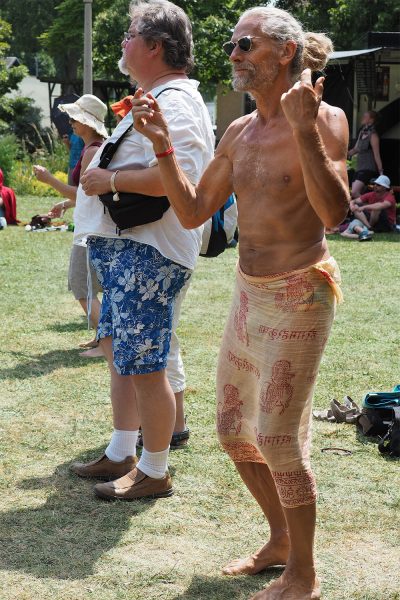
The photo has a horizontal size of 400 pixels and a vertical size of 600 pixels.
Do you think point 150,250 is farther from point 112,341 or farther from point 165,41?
point 165,41

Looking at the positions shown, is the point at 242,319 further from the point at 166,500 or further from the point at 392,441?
the point at 392,441

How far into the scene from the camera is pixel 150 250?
3.74 m

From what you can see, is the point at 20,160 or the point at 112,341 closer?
the point at 112,341

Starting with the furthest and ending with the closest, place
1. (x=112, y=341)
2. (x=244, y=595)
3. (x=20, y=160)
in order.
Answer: (x=20, y=160)
(x=112, y=341)
(x=244, y=595)

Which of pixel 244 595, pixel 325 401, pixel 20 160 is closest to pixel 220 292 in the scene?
pixel 325 401

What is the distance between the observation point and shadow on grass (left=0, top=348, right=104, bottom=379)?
6055mm

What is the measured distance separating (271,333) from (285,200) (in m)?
0.42

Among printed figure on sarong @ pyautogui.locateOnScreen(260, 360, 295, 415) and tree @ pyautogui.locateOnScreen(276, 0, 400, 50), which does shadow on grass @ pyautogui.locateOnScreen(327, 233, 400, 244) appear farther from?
tree @ pyautogui.locateOnScreen(276, 0, 400, 50)

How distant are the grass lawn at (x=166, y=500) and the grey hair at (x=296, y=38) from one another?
69.8 inches

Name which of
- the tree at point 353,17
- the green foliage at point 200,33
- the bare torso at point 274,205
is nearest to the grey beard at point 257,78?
the bare torso at point 274,205

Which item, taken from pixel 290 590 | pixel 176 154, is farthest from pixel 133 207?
pixel 290 590

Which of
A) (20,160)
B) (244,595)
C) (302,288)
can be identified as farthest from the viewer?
(20,160)

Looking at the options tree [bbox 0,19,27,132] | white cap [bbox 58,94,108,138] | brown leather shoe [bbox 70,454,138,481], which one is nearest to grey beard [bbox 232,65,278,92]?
brown leather shoe [bbox 70,454,138,481]

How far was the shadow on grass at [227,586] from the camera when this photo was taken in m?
3.12
